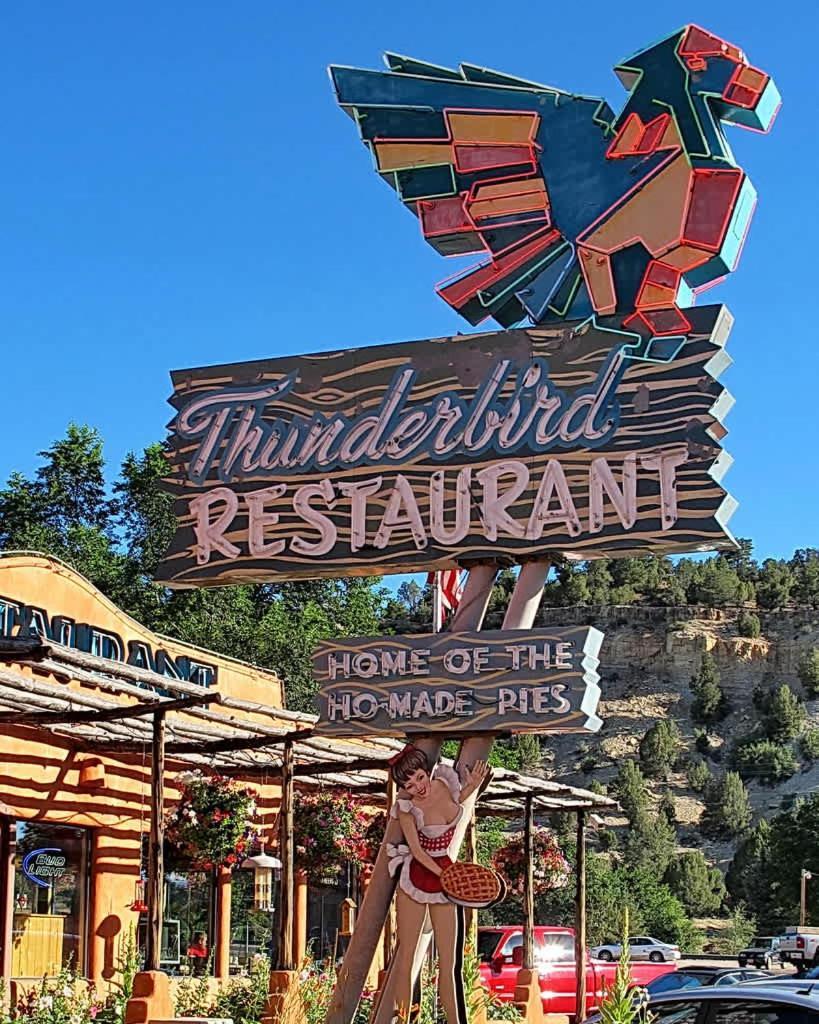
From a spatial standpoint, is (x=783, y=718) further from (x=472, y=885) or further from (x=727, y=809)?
(x=472, y=885)

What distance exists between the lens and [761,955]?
40781 millimetres

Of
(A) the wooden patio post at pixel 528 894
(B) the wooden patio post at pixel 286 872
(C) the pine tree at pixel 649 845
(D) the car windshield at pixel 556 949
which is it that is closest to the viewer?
(B) the wooden patio post at pixel 286 872

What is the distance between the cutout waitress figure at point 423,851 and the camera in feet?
42.2

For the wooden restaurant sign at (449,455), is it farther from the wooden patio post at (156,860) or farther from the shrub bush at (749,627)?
the shrub bush at (749,627)

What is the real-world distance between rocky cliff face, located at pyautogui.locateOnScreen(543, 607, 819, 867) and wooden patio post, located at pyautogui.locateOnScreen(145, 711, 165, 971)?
10031cm

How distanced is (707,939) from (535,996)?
175ft

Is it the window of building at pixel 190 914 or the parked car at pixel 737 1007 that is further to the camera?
the window of building at pixel 190 914

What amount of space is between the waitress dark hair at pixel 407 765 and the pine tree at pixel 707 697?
4582 inches

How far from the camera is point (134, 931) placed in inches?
851

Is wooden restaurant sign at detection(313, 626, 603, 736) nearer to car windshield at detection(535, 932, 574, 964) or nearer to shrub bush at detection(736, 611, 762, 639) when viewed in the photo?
car windshield at detection(535, 932, 574, 964)

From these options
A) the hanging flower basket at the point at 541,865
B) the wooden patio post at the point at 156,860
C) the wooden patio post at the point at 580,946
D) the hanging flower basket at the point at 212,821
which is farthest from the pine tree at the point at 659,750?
the wooden patio post at the point at 156,860

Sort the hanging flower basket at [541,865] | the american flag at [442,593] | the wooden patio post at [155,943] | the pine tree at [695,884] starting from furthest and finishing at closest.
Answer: the pine tree at [695,884]
the hanging flower basket at [541,865]
the american flag at [442,593]
the wooden patio post at [155,943]

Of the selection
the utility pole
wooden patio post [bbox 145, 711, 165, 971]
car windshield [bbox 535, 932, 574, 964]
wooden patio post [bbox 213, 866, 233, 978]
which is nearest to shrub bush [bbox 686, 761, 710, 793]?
the utility pole

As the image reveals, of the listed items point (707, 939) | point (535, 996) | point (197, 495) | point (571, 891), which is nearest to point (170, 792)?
point (535, 996)
